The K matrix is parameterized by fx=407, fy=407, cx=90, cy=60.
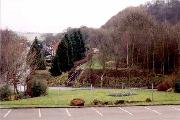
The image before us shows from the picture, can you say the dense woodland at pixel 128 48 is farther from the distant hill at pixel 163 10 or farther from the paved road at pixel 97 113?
the paved road at pixel 97 113

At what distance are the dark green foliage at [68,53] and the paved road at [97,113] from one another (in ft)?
133

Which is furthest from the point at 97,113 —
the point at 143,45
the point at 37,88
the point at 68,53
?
the point at 68,53

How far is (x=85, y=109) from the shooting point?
29.9 meters

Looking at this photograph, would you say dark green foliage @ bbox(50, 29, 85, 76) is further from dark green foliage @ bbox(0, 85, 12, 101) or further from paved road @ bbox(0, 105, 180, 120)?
paved road @ bbox(0, 105, 180, 120)

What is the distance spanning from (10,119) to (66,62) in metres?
46.4

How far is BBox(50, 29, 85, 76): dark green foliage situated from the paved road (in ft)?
133

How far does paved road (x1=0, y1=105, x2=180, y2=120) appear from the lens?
26.0 meters

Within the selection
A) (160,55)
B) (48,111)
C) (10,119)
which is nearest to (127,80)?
(160,55)

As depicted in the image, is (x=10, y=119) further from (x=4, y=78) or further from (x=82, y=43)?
(x=82, y=43)

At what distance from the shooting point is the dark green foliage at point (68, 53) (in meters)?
70.7

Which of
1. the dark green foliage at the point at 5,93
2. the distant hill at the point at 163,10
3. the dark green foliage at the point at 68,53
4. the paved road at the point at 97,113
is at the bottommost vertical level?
the paved road at the point at 97,113

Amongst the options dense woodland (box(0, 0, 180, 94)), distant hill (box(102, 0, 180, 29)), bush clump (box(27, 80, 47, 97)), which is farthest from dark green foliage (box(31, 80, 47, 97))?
distant hill (box(102, 0, 180, 29))

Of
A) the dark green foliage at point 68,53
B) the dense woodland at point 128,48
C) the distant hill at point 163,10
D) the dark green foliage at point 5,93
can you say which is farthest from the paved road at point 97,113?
the distant hill at point 163,10

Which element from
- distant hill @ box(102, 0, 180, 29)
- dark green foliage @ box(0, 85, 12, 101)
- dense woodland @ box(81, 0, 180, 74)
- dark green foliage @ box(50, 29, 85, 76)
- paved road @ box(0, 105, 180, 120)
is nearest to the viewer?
paved road @ box(0, 105, 180, 120)
